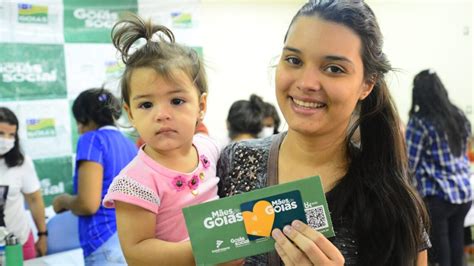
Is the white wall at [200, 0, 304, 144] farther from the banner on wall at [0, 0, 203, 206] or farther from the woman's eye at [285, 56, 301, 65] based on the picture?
the woman's eye at [285, 56, 301, 65]

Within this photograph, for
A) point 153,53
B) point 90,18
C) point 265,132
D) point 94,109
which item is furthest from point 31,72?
point 153,53

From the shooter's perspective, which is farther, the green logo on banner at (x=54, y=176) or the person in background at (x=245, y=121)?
the green logo on banner at (x=54, y=176)

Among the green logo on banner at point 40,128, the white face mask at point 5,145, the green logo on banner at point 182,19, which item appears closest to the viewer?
the white face mask at point 5,145

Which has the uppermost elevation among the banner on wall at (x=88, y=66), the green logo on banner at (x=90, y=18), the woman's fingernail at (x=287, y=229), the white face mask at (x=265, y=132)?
the green logo on banner at (x=90, y=18)

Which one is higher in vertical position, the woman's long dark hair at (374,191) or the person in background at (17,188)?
the woman's long dark hair at (374,191)

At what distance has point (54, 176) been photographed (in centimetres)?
317

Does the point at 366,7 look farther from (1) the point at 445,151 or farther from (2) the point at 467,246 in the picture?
(2) the point at 467,246

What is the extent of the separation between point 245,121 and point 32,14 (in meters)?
1.52

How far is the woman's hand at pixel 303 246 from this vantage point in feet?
2.73

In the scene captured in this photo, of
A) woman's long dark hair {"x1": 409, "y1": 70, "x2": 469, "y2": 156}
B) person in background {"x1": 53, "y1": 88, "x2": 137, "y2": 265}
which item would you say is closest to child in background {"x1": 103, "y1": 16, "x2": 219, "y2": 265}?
person in background {"x1": 53, "y1": 88, "x2": 137, "y2": 265}

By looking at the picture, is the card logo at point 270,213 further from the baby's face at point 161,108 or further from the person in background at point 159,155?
the baby's face at point 161,108

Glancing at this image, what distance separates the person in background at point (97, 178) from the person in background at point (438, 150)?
201cm

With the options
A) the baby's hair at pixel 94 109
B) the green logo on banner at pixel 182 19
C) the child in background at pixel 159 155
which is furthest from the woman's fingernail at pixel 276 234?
the green logo on banner at pixel 182 19

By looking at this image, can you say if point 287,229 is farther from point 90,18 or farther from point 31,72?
point 90,18
